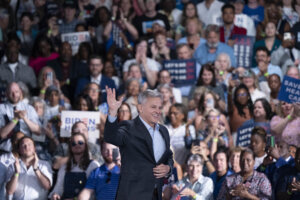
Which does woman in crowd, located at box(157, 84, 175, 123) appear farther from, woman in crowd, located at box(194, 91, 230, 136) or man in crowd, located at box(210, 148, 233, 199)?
man in crowd, located at box(210, 148, 233, 199)

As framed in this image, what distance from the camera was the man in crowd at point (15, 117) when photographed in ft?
29.9

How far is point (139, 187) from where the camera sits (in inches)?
222

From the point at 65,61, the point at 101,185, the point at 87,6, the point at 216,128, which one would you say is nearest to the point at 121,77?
the point at 65,61

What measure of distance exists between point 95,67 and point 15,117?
1693mm

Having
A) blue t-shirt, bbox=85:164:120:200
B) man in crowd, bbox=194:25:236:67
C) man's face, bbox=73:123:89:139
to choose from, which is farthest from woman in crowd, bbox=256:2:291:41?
blue t-shirt, bbox=85:164:120:200

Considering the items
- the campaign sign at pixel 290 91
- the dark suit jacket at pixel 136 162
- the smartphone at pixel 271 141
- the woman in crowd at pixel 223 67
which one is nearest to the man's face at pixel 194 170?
the smartphone at pixel 271 141

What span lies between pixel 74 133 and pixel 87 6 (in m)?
3.95

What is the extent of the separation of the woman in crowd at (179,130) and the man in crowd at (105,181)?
3.66 ft

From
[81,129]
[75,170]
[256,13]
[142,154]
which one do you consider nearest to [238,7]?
[256,13]

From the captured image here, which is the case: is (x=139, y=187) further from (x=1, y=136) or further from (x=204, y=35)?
(x=204, y=35)

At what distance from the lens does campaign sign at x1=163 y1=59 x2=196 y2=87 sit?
34.0 feet

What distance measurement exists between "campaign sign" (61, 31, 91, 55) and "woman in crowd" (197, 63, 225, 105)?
2.06 meters

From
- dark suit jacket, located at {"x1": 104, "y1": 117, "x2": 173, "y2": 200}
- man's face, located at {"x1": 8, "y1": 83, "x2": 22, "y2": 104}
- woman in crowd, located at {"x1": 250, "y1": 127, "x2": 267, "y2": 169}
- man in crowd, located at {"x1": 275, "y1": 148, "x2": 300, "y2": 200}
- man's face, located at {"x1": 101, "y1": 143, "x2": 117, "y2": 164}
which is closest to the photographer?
dark suit jacket, located at {"x1": 104, "y1": 117, "x2": 173, "y2": 200}

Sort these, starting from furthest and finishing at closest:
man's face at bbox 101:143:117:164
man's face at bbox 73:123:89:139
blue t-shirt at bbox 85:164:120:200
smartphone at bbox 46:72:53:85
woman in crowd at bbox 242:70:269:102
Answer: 1. smartphone at bbox 46:72:53:85
2. woman in crowd at bbox 242:70:269:102
3. man's face at bbox 73:123:89:139
4. man's face at bbox 101:143:117:164
5. blue t-shirt at bbox 85:164:120:200
